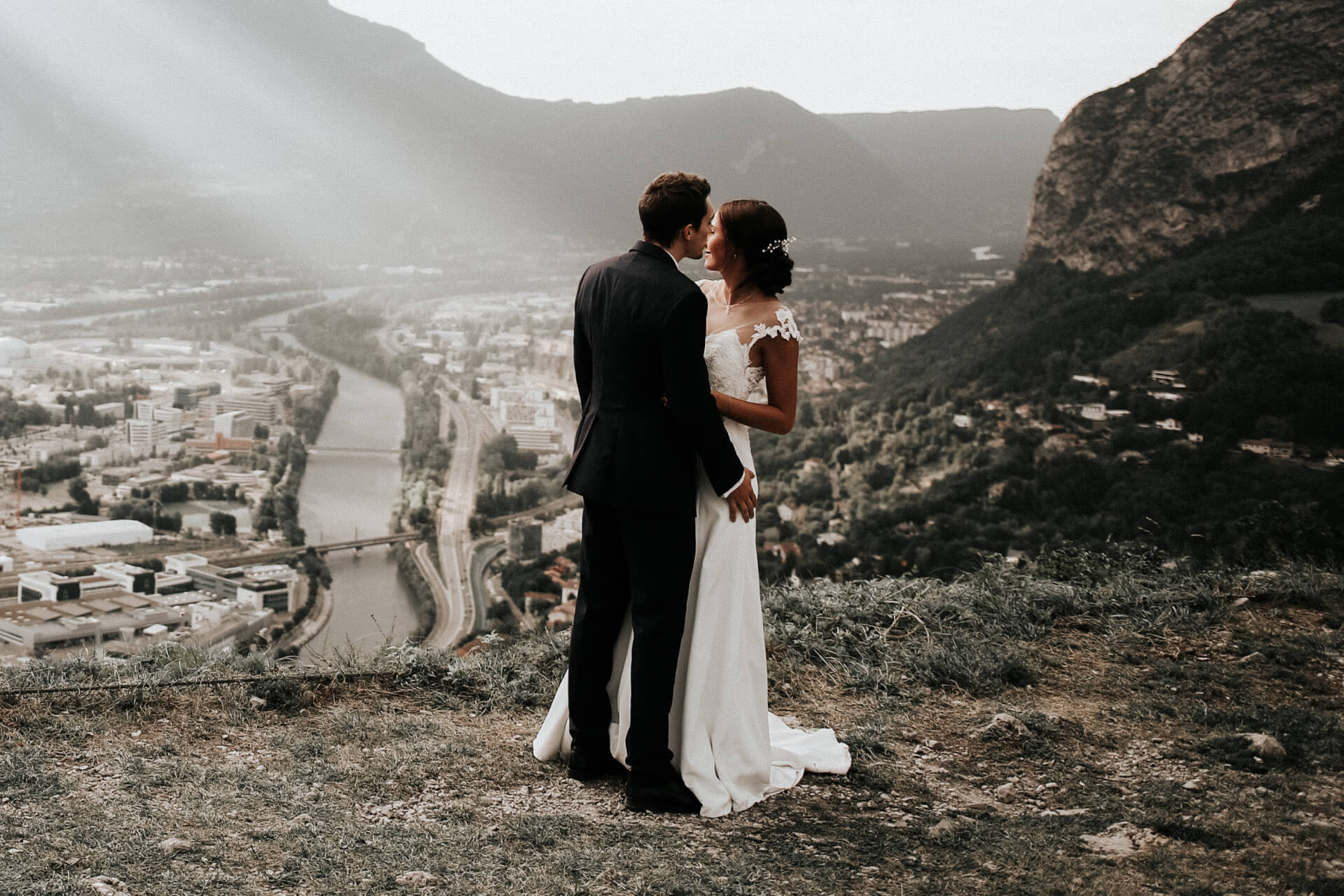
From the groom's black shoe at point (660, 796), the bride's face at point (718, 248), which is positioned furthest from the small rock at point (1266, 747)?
the bride's face at point (718, 248)

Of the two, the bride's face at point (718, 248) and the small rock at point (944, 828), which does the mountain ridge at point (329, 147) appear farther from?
the small rock at point (944, 828)

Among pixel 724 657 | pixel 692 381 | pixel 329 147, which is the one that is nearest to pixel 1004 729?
pixel 724 657

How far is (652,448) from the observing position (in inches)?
98.1

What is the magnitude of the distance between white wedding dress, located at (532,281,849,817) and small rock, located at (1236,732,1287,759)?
1.62 metres

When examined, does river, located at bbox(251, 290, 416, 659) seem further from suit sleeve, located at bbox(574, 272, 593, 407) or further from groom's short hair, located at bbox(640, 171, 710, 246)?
groom's short hair, located at bbox(640, 171, 710, 246)

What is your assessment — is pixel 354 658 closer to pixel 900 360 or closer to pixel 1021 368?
pixel 1021 368

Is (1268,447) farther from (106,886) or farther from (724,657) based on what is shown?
(106,886)

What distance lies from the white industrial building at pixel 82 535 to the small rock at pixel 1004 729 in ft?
45.2

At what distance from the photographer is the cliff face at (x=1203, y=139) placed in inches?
543

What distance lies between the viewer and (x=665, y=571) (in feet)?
8.46

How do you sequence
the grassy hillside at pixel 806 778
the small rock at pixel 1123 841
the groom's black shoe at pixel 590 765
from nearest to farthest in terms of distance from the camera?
the grassy hillside at pixel 806 778 → the small rock at pixel 1123 841 → the groom's black shoe at pixel 590 765

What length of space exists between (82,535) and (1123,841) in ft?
48.8

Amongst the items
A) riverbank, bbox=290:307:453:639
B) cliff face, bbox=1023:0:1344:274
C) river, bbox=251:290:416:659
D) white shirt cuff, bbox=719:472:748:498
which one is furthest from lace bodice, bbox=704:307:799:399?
cliff face, bbox=1023:0:1344:274

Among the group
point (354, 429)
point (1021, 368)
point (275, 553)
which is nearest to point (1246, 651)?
point (1021, 368)
